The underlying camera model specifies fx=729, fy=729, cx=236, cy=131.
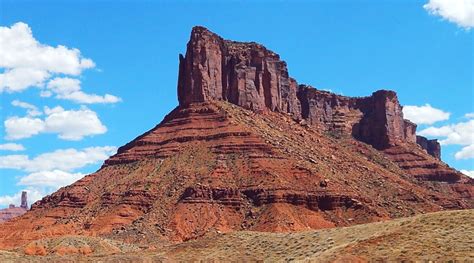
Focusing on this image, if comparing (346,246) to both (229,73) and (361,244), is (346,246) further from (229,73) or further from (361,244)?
(229,73)

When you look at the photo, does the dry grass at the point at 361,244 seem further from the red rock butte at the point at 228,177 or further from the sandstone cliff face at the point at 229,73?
the sandstone cliff face at the point at 229,73

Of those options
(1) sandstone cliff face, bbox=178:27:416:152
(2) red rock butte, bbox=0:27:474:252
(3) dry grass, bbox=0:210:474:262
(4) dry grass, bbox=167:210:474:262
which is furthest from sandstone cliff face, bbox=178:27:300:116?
(4) dry grass, bbox=167:210:474:262

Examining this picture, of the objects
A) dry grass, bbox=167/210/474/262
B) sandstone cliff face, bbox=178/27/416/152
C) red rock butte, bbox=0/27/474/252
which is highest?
sandstone cliff face, bbox=178/27/416/152

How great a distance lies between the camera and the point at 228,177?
11681 centimetres

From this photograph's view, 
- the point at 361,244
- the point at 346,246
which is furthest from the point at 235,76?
the point at 361,244

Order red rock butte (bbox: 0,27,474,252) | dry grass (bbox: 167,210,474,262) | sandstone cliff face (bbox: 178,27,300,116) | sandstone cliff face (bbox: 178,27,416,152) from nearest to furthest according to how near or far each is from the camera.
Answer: dry grass (bbox: 167,210,474,262) → red rock butte (bbox: 0,27,474,252) → sandstone cliff face (bbox: 178,27,300,116) → sandstone cliff face (bbox: 178,27,416,152)

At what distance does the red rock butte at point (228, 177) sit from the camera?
10875 cm

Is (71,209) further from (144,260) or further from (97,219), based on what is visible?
(144,260)

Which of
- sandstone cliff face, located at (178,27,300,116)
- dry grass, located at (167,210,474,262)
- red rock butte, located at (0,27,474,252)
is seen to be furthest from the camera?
sandstone cliff face, located at (178,27,300,116)

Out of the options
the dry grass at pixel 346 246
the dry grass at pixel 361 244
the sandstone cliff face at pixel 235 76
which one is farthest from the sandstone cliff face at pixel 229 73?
the dry grass at pixel 361 244

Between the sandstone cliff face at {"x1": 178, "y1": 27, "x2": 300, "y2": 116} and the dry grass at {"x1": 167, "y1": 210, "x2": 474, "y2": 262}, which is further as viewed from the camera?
the sandstone cliff face at {"x1": 178, "y1": 27, "x2": 300, "y2": 116}

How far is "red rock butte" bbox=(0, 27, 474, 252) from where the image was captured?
10875cm

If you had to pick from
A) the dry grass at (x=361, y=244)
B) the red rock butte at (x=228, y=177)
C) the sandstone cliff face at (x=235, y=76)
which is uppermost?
the sandstone cliff face at (x=235, y=76)

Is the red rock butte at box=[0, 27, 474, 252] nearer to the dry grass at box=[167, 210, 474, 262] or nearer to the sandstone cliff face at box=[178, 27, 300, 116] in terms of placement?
the sandstone cliff face at box=[178, 27, 300, 116]
